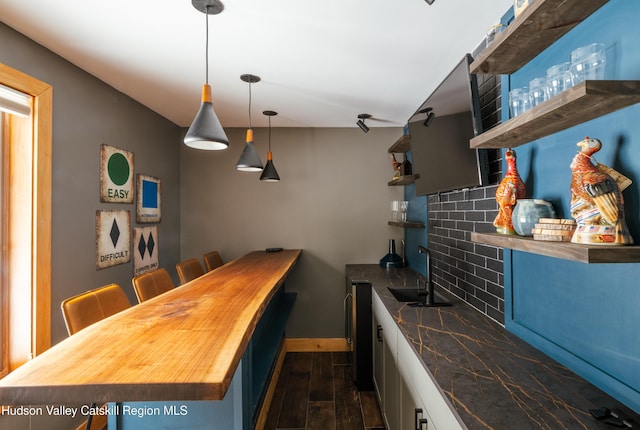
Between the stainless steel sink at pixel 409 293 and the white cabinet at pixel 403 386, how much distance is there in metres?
0.16

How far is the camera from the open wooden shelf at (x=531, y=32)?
1033 mm

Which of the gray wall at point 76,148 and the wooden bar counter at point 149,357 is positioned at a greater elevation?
the gray wall at point 76,148

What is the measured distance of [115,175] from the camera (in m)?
2.69

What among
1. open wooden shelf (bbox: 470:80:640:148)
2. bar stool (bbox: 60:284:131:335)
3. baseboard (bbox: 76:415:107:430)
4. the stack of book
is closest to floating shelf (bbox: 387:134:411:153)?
open wooden shelf (bbox: 470:80:640:148)

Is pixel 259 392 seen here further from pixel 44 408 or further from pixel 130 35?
pixel 130 35

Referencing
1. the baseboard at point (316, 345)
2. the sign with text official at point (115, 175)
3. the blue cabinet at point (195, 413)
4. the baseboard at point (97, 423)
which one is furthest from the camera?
the baseboard at point (316, 345)

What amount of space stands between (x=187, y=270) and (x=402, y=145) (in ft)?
7.49

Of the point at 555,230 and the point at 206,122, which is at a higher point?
the point at 206,122

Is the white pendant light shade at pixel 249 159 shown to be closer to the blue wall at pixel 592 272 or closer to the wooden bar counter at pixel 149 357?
the wooden bar counter at pixel 149 357

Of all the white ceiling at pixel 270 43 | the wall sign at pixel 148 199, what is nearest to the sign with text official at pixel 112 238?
the wall sign at pixel 148 199

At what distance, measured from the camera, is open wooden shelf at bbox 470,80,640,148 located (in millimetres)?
861

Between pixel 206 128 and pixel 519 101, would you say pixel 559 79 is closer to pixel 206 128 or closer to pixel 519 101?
pixel 519 101

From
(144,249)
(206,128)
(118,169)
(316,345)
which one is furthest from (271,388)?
(118,169)

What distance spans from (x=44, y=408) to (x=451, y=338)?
234 centimetres
